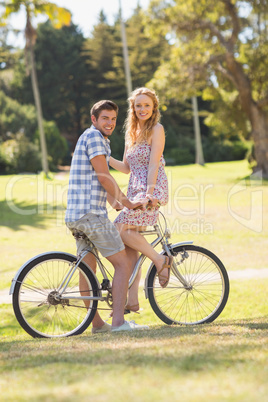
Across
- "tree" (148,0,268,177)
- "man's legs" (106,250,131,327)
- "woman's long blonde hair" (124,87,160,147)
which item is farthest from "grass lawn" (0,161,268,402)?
"tree" (148,0,268,177)

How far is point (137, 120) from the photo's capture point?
184 inches

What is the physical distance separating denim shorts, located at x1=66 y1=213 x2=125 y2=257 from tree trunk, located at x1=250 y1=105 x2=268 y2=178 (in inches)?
827

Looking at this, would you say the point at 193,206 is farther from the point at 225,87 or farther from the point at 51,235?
the point at 225,87

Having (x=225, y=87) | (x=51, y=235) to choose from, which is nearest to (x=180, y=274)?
(x=51, y=235)

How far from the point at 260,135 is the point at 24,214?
539 inches

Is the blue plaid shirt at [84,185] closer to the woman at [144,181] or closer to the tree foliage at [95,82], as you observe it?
the woman at [144,181]

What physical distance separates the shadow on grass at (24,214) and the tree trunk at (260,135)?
39.9 ft

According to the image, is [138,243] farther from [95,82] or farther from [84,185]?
[95,82]

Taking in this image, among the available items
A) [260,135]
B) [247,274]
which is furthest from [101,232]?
[260,135]

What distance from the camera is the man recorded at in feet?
13.6

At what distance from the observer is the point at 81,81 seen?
49.9 metres

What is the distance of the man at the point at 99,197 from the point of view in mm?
4145

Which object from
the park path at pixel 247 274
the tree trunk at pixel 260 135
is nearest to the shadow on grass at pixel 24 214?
the park path at pixel 247 274

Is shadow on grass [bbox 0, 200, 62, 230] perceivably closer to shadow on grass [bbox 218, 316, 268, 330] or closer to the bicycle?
the bicycle
